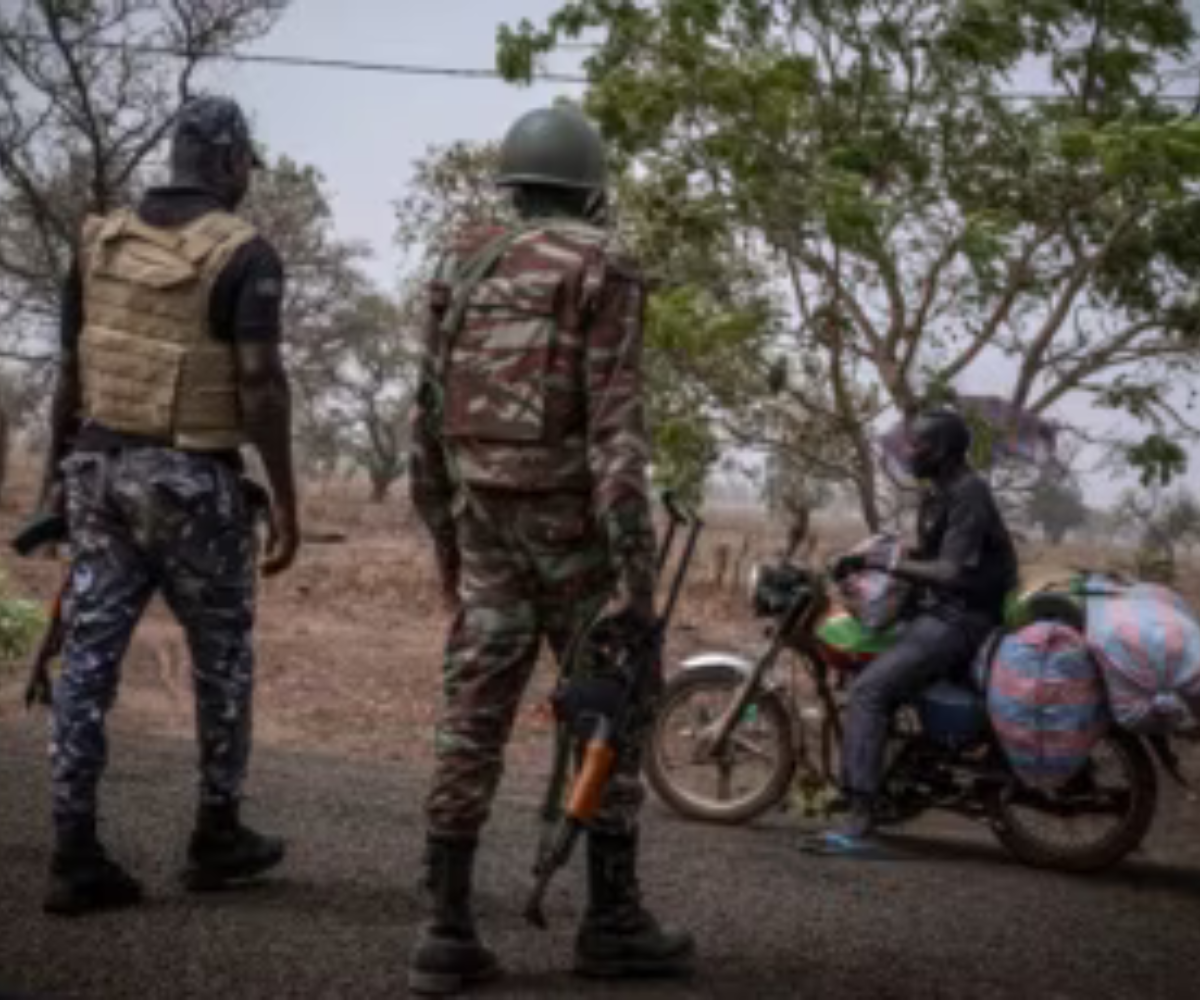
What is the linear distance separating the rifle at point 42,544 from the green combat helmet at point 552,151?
1.82 metres

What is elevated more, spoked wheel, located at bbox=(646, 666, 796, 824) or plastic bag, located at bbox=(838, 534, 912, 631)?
plastic bag, located at bbox=(838, 534, 912, 631)

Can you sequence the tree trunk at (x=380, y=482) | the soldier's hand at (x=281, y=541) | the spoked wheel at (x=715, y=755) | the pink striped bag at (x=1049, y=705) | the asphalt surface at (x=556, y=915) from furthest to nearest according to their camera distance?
the tree trunk at (x=380, y=482)
the spoked wheel at (x=715, y=755)
the pink striped bag at (x=1049, y=705)
the soldier's hand at (x=281, y=541)
the asphalt surface at (x=556, y=915)

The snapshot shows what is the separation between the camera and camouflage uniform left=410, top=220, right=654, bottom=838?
3.40 m

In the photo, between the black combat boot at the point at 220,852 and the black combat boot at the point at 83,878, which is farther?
the black combat boot at the point at 220,852

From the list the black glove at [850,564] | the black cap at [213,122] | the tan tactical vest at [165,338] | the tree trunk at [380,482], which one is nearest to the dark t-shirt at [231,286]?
the tan tactical vest at [165,338]

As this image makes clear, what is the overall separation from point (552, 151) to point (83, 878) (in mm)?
2310

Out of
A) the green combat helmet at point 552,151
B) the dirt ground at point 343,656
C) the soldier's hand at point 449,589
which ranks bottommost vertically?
the dirt ground at point 343,656

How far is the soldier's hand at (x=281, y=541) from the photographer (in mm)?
4109

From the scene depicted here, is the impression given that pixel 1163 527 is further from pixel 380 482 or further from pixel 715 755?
pixel 715 755

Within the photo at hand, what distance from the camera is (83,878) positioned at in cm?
372

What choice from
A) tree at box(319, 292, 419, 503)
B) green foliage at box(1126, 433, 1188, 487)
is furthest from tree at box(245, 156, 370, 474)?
green foliage at box(1126, 433, 1188, 487)

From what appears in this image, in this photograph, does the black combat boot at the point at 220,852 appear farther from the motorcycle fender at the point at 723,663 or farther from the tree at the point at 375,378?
the tree at the point at 375,378

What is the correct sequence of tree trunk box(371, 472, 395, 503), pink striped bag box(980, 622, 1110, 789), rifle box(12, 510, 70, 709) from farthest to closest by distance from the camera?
tree trunk box(371, 472, 395, 503), pink striped bag box(980, 622, 1110, 789), rifle box(12, 510, 70, 709)

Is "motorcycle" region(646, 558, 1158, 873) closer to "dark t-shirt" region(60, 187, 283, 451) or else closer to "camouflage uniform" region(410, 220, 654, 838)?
"camouflage uniform" region(410, 220, 654, 838)
